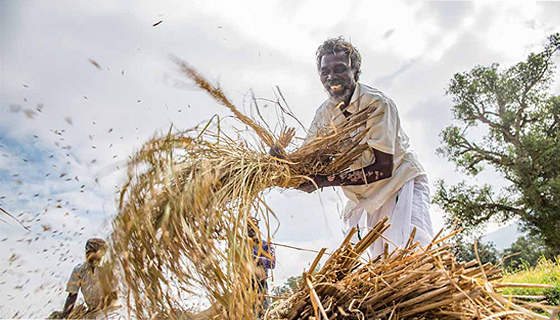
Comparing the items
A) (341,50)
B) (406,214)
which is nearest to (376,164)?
(406,214)

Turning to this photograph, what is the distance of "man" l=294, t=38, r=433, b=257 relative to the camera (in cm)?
199

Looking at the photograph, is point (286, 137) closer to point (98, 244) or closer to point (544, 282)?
point (98, 244)

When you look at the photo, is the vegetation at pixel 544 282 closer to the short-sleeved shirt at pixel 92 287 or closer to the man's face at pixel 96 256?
the short-sleeved shirt at pixel 92 287

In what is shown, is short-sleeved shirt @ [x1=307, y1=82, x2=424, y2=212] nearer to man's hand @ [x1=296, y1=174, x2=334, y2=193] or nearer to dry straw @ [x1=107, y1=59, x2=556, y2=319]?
man's hand @ [x1=296, y1=174, x2=334, y2=193]

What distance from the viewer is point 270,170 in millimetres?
1581

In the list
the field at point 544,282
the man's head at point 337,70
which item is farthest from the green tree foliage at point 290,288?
the field at point 544,282

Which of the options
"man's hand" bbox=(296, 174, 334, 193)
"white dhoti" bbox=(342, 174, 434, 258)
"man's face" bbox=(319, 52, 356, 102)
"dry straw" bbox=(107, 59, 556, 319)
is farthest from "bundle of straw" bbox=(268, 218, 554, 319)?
"man's face" bbox=(319, 52, 356, 102)

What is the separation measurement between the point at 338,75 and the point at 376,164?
0.60m

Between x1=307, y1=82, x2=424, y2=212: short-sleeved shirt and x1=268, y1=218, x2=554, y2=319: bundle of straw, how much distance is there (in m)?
0.87

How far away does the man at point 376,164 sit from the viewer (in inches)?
78.4

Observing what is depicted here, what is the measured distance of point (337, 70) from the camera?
7.42ft

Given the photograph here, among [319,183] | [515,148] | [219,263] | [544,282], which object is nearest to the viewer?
[219,263]

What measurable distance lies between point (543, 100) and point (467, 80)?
2.74m

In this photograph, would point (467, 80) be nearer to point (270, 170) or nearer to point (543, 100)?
point (543, 100)
